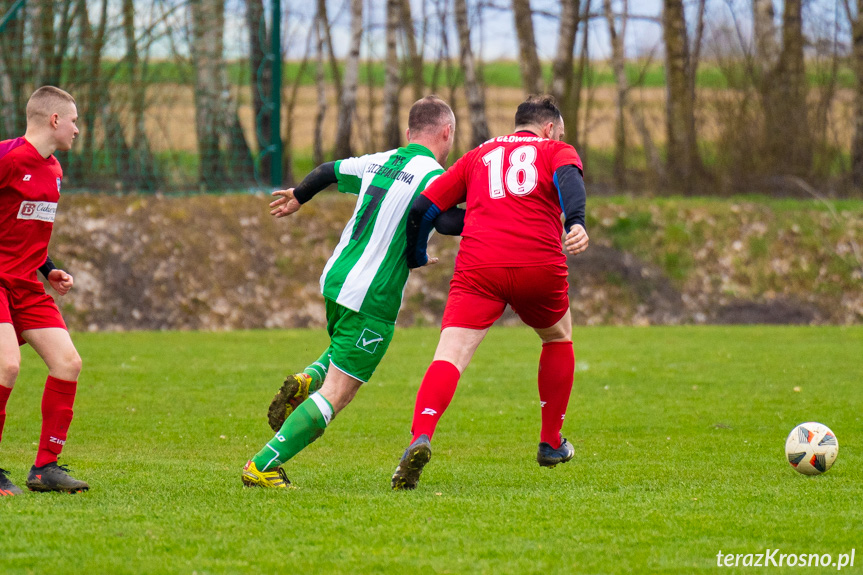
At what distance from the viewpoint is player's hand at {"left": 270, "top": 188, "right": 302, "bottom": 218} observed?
18.0ft

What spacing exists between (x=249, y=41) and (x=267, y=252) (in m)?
3.63

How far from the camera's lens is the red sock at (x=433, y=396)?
4.88m

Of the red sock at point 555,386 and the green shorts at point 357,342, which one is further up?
the green shorts at point 357,342

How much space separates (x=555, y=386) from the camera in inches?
227

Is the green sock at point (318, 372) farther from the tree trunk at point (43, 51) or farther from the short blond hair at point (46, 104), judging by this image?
the tree trunk at point (43, 51)

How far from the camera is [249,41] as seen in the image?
1648cm

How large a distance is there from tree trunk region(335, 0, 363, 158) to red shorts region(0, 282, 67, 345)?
14586 mm

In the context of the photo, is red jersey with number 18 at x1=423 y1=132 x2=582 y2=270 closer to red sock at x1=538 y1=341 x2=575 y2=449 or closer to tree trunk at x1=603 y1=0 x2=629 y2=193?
red sock at x1=538 y1=341 x2=575 y2=449

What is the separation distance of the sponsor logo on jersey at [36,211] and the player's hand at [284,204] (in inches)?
45.2

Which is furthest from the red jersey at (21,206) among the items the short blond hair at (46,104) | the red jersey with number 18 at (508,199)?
the red jersey with number 18 at (508,199)

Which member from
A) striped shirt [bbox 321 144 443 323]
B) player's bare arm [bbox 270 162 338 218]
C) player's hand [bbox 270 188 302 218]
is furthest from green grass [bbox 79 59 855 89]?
striped shirt [bbox 321 144 443 323]

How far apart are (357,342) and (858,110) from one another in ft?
59.2

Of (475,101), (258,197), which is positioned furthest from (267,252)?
(475,101)

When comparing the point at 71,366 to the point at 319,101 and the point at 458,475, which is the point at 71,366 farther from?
the point at 319,101
